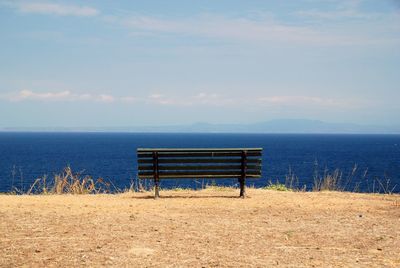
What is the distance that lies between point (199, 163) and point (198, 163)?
3 centimetres

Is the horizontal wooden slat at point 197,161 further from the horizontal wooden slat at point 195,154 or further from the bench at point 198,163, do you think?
the horizontal wooden slat at point 195,154

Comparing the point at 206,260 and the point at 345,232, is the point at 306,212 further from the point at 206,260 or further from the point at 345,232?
the point at 206,260

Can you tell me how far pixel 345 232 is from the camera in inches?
388

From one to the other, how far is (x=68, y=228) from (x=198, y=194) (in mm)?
6093

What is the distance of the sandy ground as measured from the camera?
7863 millimetres

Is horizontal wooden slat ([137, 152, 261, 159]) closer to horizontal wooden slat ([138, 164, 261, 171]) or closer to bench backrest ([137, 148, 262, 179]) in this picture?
bench backrest ([137, 148, 262, 179])

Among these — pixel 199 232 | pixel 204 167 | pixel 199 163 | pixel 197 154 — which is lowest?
pixel 199 232

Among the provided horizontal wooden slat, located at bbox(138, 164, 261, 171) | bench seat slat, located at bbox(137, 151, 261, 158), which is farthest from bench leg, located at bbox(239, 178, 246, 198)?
bench seat slat, located at bbox(137, 151, 261, 158)

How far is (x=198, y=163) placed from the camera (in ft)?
46.9

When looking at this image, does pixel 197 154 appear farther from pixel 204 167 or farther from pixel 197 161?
pixel 204 167

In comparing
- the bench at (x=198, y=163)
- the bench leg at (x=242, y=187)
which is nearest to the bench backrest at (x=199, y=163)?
the bench at (x=198, y=163)

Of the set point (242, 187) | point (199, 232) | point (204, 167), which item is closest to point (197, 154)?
point (204, 167)

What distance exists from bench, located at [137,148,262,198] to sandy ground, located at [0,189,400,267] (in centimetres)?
68

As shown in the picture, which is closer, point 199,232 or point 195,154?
point 199,232
